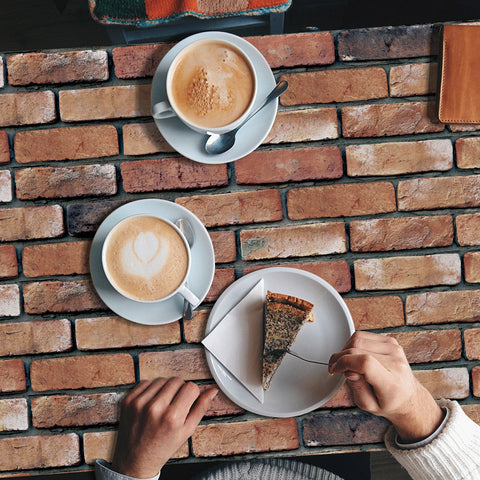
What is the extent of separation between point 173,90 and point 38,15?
0.83 metres

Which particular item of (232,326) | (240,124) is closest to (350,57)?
(240,124)

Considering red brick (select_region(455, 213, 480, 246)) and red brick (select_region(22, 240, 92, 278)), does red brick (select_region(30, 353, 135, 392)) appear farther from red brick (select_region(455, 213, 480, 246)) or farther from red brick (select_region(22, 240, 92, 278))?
red brick (select_region(455, 213, 480, 246))

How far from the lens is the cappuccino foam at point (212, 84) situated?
93cm

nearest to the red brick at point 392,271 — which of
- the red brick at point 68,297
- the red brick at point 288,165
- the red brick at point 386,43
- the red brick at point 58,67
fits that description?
the red brick at point 288,165

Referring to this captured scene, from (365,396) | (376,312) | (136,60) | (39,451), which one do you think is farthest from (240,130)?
(39,451)

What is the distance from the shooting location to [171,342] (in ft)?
3.34

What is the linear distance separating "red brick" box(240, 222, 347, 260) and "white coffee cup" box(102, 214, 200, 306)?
6.2 inches

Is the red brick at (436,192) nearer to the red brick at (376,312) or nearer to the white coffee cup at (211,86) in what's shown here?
the red brick at (376,312)

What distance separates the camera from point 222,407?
1.01 m

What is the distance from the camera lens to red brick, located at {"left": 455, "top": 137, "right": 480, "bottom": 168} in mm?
1024

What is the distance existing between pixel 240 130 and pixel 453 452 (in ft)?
2.53

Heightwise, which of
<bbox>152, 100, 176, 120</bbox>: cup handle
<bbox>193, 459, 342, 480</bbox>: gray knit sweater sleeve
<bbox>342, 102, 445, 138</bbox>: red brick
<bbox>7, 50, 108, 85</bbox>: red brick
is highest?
<bbox>7, 50, 108, 85</bbox>: red brick

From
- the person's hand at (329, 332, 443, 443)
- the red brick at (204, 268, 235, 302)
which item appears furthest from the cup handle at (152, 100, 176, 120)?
the person's hand at (329, 332, 443, 443)

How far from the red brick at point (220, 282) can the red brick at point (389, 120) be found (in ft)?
1.24
